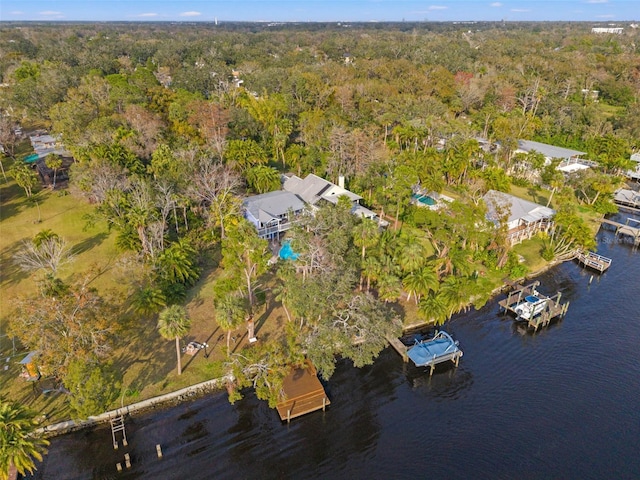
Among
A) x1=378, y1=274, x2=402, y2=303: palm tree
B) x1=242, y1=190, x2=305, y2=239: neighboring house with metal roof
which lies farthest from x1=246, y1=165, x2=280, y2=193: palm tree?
x1=378, y1=274, x2=402, y2=303: palm tree

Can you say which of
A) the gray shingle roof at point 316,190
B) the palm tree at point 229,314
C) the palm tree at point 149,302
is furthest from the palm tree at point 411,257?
the palm tree at point 149,302

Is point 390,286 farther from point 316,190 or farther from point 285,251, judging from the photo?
point 316,190

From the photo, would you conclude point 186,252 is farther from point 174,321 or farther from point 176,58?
point 176,58

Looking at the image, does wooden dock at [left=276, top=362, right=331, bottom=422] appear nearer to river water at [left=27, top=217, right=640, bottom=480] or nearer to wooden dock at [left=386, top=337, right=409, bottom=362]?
river water at [left=27, top=217, right=640, bottom=480]

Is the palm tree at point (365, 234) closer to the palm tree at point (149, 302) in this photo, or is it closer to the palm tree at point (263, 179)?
the palm tree at point (149, 302)

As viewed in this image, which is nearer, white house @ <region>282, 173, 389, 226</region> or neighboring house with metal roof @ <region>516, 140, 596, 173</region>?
white house @ <region>282, 173, 389, 226</region>

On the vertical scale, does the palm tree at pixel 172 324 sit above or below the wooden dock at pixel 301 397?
above

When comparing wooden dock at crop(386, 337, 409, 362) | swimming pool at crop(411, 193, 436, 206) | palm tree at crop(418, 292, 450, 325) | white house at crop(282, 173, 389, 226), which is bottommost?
wooden dock at crop(386, 337, 409, 362)
